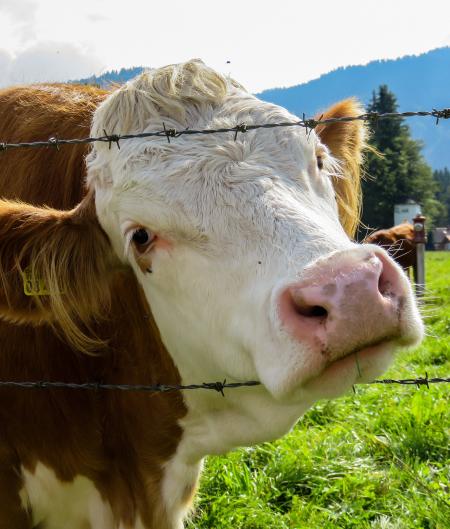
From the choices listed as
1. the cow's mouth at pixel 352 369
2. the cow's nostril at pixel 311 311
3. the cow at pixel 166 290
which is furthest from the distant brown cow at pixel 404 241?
the cow's nostril at pixel 311 311

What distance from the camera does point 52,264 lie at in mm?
2496

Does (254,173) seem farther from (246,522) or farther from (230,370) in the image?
(246,522)

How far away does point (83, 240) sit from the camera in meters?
2.59

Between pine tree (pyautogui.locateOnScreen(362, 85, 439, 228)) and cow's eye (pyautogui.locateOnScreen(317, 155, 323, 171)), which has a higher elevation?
cow's eye (pyautogui.locateOnScreen(317, 155, 323, 171))

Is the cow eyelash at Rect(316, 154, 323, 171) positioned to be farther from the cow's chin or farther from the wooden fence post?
the wooden fence post

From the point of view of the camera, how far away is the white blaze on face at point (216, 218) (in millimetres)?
1926

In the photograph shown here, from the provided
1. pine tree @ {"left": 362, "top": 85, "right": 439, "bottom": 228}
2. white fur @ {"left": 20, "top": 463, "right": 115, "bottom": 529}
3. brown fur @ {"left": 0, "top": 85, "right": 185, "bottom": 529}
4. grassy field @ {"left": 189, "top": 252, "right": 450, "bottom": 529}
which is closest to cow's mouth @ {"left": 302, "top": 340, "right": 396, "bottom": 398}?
brown fur @ {"left": 0, "top": 85, "right": 185, "bottom": 529}

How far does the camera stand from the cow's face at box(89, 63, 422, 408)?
1.76m

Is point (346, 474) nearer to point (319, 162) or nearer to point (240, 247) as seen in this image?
point (319, 162)

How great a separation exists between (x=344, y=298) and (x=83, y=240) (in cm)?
127

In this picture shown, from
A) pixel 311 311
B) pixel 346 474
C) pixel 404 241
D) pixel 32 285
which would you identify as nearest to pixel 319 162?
pixel 311 311

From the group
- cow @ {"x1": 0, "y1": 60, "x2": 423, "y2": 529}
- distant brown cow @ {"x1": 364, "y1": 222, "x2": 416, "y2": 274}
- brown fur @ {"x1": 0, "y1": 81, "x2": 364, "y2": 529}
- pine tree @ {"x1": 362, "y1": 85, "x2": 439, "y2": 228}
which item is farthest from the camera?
pine tree @ {"x1": 362, "y1": 85, "x2": 439, "y2": 228}

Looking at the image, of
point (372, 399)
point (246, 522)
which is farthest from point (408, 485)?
point (372, 399)

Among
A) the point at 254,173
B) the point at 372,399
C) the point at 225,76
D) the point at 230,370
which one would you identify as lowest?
the point at 372,399
